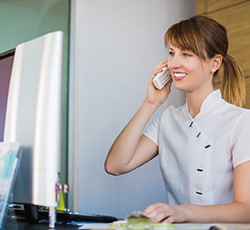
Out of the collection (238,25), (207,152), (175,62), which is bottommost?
(207,152)

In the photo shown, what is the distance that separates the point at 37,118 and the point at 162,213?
37 centimetres

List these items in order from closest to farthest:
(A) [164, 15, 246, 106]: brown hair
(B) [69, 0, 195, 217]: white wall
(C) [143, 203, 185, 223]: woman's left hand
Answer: (C) [143, 203, 185, 223]: woman's left hand < (A) [164, 15, 246, 106]: brown hair < (B) [69, 0, 195, 217]: white wall

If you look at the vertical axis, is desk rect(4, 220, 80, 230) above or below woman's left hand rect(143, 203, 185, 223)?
below

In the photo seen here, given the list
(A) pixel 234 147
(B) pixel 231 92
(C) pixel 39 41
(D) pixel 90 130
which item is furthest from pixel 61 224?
(D) pixel 90 130

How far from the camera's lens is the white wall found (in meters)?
2.67

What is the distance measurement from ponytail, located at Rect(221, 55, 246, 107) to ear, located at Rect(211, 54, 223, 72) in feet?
0.22

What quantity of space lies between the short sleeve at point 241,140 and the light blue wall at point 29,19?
1.25 meters

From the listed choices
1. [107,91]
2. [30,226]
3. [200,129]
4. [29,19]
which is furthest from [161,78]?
[29,19]

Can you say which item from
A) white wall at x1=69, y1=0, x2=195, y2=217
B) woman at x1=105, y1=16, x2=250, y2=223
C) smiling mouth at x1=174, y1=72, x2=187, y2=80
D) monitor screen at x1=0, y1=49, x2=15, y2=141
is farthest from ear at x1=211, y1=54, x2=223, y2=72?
white wall at x1=69, y1=0, x2=195, y2=217

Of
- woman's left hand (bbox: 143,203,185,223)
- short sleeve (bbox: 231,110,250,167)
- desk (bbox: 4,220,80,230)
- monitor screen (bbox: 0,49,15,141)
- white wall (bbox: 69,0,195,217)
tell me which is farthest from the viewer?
white wall (bbox: 69,0,195,217)

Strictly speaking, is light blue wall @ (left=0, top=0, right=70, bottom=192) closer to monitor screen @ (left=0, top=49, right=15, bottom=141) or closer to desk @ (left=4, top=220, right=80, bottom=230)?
monitor screen @ (left=0, top=49, right=15, bottom=141)

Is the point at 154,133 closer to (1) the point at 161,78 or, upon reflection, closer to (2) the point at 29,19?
(1) the point at 161,78

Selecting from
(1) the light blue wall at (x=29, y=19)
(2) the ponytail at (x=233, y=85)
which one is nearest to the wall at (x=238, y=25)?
(2) the ponytail at (x=233, y=85)

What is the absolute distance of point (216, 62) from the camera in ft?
6.18
